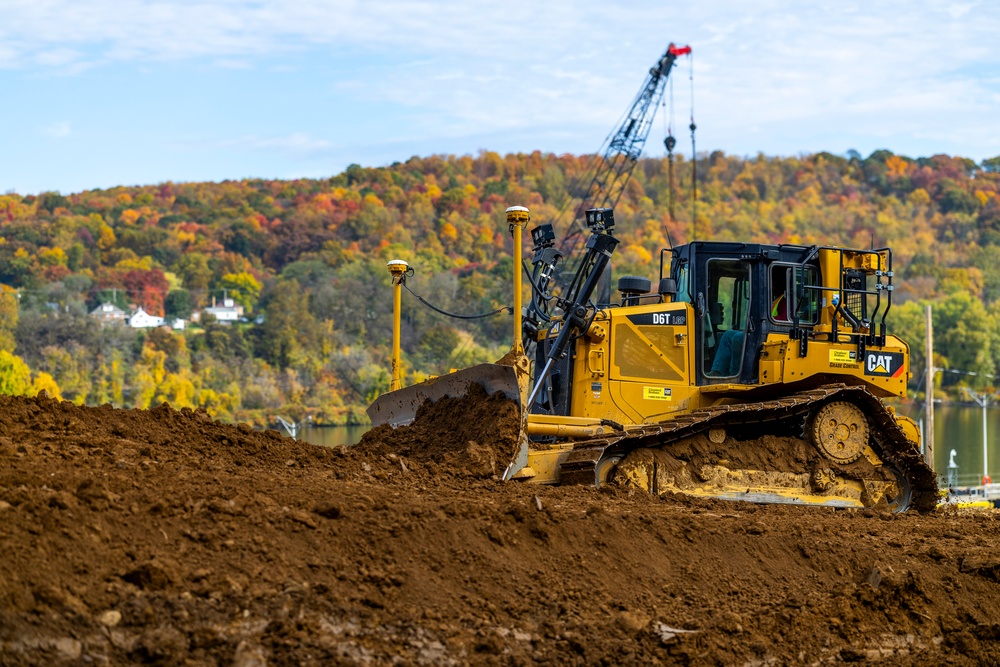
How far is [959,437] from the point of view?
7006 cm

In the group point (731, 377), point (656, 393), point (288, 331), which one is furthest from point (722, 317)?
point (288, 331)

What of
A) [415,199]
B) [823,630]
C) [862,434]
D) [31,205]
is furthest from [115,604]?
[31,205]

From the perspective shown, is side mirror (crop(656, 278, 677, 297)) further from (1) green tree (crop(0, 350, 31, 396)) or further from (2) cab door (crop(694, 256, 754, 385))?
(1) green tree (crop(0, 350, 31, 396))

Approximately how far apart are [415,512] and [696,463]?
5178 mm

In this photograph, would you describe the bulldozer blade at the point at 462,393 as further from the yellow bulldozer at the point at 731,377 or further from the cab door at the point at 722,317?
the cab door at the point at 722,317

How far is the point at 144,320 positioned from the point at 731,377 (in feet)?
268

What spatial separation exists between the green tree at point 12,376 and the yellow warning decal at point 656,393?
4558 cm

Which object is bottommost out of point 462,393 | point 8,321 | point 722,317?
point 8,321

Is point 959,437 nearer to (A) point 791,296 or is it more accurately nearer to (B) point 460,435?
(A) point 791,296

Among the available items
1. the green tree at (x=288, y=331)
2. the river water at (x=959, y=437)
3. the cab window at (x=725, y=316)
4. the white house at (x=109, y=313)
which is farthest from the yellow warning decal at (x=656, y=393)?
the white house at (x=109, y=313)

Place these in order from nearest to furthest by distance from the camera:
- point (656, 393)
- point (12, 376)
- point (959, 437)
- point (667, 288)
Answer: point (656, 393), point (667, 288), point (12, 376), point (959, 437)

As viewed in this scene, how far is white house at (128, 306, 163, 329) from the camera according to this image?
89.8m

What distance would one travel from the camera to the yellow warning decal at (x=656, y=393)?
1384cm

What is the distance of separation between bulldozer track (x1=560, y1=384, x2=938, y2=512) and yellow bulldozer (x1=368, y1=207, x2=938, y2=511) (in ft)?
0.07
